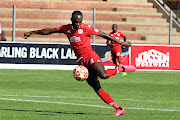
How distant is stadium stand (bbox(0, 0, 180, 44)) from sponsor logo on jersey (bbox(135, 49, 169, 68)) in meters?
3.40

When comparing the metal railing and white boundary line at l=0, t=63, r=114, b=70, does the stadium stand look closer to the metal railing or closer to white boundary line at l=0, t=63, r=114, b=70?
the metal railing

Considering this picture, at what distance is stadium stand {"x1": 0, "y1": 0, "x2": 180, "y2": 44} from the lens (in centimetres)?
2728

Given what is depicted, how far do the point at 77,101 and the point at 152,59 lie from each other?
1324cm

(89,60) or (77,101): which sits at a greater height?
(89,60)

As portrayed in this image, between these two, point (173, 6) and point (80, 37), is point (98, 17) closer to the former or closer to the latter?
point (173, 6)

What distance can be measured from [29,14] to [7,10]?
1365mm

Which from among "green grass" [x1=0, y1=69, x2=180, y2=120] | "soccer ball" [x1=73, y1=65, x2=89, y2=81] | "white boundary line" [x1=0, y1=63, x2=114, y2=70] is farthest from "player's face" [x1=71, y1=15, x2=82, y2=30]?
"white boundary line" [x1=0, y1=63, x2=114, y2=70]

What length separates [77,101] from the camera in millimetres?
11227

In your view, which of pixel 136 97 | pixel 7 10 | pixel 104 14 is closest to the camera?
pixel 136 97

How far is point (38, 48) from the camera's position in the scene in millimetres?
23047

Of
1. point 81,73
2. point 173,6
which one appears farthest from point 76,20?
point 173,6

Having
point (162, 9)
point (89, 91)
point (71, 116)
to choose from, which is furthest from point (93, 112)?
point (162, 9)

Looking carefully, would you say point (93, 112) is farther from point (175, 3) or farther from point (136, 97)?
point (175, 3)

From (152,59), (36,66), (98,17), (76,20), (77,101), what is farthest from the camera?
(98,17)
